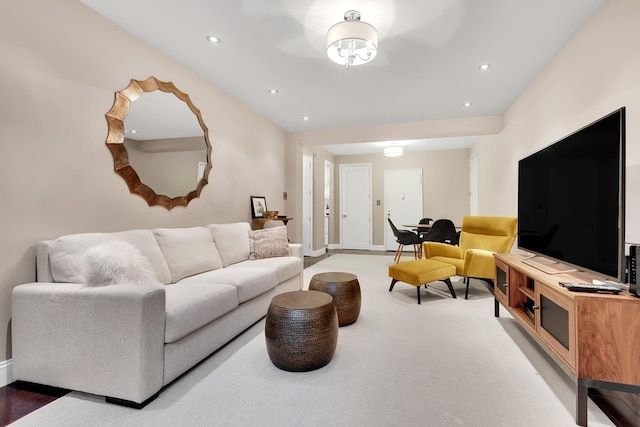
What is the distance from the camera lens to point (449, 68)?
3.08 metres

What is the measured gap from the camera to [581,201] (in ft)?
6.08

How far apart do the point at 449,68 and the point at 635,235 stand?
2.09 meters

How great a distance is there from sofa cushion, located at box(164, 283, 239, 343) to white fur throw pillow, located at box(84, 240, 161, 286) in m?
0.21

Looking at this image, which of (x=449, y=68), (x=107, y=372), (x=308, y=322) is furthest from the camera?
(x=449, y=68)

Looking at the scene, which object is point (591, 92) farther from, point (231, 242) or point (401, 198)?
point (401, 198)

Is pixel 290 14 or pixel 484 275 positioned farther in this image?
pixel 484 275

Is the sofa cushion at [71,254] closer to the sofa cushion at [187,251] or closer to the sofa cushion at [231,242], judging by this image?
the sofa cushion at [187,251]

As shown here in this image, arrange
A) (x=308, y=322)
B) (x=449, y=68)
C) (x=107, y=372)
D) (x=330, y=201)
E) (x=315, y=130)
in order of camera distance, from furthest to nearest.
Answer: (x=330, y=201) < (x=315, y=130) < (x=449, y=68) < (x=308, y=322) < (x=107, y=372)

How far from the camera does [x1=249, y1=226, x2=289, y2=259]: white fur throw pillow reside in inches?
138

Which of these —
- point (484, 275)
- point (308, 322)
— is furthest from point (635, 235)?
point (308, 322)

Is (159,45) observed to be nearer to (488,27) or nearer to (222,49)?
(222,49)

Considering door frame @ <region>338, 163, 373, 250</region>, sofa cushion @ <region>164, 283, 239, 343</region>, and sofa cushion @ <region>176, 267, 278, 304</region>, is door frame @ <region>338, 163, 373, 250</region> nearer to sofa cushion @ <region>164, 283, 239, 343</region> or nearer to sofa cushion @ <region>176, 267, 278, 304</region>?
sofa cushion @ <region>176, 267, 278, 304</region>

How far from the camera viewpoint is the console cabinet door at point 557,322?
4.95ft

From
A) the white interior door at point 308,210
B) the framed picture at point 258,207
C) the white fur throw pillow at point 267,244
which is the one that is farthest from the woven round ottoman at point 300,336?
the white interior door at point 308,210
